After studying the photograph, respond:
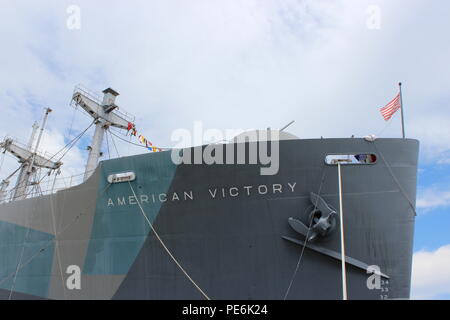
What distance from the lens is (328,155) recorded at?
8547 mm

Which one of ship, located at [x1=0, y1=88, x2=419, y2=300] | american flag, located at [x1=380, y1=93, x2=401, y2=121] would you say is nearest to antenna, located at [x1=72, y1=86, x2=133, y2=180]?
ship, located at [x1=0, y1=88, x2=419, y2=300]

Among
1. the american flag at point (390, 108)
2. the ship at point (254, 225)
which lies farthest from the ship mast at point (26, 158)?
the american flag at point (390, 108)

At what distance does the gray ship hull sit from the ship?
0.08 ft

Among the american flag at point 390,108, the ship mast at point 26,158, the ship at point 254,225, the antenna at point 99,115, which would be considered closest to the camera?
the ship at point 254,225

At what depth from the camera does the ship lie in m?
8.13

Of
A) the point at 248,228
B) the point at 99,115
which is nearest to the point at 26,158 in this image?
the point at 99,115

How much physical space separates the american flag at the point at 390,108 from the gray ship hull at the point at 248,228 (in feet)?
3.16

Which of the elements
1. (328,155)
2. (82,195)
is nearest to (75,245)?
(82,195)

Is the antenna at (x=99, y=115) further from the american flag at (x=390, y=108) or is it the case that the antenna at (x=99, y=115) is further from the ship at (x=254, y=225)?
the american flag at (x=390, y=108)

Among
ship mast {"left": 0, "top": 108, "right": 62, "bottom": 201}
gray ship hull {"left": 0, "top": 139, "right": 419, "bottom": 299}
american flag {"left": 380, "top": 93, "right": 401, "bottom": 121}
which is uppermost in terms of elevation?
ship mast {"left": 0, "top": 108, "right": 62, "bottom": 201}

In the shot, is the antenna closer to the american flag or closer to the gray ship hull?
the gray ship hull

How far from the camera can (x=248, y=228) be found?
28.7ft

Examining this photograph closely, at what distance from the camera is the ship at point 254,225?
8133mm
